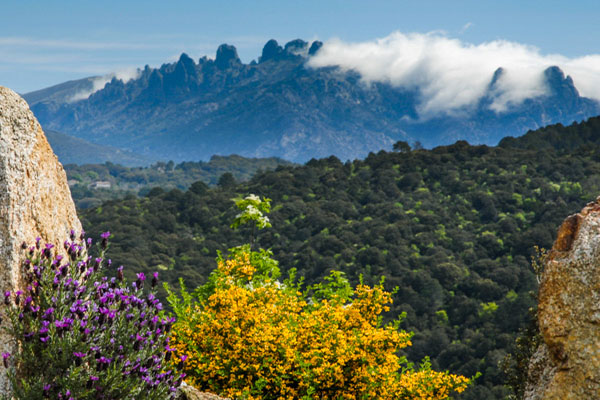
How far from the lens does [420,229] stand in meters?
59.1

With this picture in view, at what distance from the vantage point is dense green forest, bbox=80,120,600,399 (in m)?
43.4

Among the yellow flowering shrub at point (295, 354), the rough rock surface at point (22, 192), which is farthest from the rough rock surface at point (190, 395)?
the rough rock surface at point (22, 192)

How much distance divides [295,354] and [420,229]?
5355 centimetres

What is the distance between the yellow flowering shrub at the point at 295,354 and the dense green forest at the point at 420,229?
25.7 meters

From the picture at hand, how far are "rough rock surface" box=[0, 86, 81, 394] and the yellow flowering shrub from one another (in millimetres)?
2089

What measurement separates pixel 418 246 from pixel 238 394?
51.3 m

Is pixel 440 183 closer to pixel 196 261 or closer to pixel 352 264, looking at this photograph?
pixel 352 264

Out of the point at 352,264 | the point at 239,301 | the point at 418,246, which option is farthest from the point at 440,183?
the point at 239,301

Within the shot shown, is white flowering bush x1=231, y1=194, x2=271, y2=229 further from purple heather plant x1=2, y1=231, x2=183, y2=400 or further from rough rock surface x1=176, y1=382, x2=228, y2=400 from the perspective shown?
purple heather plant x1=2, y1=231, x2=183, y2=400

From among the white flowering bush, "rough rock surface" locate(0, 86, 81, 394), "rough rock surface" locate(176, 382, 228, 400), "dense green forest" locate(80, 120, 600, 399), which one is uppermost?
"rough rock surface" locate(0, 86, 81, 394)

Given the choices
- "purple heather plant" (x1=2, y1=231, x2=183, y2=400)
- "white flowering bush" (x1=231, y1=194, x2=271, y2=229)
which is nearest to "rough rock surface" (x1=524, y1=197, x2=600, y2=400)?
"purple heather plant" (x1=2, y1=231, x2=183, y2=400)

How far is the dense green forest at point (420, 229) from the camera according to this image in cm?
4344

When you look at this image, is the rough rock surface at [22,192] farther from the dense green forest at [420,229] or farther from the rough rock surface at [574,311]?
the dense green forest at [420,229]

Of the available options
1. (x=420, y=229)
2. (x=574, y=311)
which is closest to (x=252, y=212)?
(x=574, y=311)
